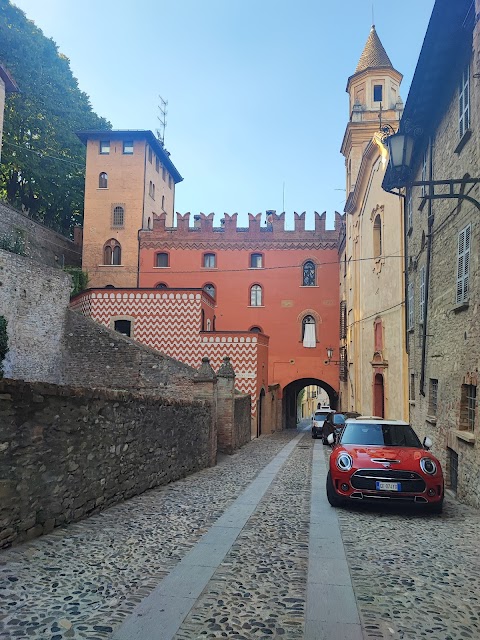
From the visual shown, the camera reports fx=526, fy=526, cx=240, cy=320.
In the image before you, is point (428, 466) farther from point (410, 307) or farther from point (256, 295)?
point (256, 295)

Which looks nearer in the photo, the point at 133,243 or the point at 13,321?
the point at 13,321

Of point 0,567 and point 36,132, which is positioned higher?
point 36,132

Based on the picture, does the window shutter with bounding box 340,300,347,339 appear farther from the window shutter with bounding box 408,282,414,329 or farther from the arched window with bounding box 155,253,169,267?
the window shutter with bounding box 408,282,414,329

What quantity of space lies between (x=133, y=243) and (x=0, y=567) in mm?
33225

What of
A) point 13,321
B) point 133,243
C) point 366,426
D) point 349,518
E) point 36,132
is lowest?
point 349,518

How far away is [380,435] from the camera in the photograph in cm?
903

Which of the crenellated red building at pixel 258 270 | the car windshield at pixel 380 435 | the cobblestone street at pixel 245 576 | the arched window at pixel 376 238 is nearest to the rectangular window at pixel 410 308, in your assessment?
the car windshield at pixel 380 435

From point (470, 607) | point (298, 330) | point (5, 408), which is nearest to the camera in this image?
point (470, 607)

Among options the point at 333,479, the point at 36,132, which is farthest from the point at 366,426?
the point at 36,132

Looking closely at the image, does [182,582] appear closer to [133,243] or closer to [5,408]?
[5,408]

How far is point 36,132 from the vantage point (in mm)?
36250

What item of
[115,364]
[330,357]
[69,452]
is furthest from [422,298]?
[330,357]

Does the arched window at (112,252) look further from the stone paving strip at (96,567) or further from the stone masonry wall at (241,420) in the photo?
the stone paving strip at (96,567)


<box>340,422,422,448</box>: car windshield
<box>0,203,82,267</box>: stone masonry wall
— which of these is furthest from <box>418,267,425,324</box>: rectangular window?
<box>0,203,82,267</box>: stone masonry wall
